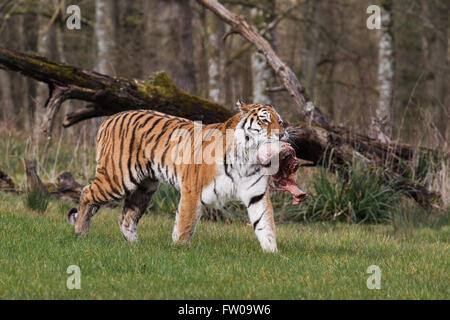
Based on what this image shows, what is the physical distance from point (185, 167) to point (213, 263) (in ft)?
3.84

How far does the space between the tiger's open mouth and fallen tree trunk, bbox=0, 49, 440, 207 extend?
7.22ft

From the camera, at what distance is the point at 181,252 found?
6.23m

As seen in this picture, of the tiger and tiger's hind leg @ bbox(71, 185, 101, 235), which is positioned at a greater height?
the tiger

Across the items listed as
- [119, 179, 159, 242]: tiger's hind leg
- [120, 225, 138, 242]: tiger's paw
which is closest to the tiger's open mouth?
[119, 179, 159, 242]: tiger's hind leg

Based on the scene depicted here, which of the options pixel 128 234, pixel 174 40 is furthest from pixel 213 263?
pixel 174 40

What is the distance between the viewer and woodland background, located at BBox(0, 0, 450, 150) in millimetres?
12359

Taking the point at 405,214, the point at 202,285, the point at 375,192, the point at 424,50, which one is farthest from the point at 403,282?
the point at 424,50

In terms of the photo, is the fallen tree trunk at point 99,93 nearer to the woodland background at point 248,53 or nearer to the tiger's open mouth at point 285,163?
the woodland background at point 248,53

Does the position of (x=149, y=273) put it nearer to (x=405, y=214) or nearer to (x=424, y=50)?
(x=405, y=214)

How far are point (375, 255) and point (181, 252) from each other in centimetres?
223

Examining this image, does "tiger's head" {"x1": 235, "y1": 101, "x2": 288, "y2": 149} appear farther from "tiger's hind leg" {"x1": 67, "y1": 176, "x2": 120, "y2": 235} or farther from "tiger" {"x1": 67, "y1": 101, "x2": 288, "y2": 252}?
"tiger's hind leg" {"x1": 67, "y1": 176, "x2": 120, "y2": 235}

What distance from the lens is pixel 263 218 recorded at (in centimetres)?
635

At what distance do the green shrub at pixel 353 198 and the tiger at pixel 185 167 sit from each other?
3.21 meters

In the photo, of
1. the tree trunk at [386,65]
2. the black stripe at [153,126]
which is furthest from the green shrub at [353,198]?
the tree trunk at [386,65]
